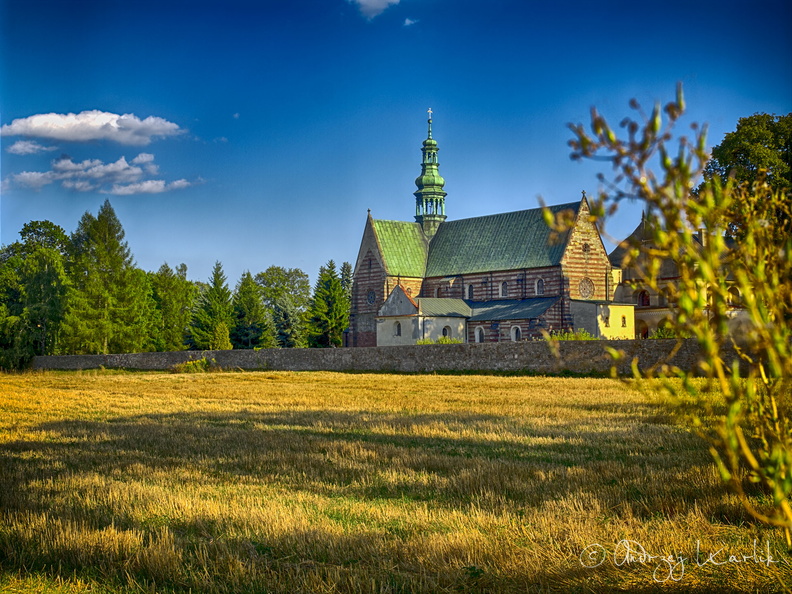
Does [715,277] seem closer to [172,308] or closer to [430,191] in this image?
[430,191]

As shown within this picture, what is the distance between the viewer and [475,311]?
60.6 m

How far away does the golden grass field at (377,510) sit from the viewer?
5.73 metres

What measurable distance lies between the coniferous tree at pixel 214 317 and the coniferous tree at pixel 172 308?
5206 millimetres

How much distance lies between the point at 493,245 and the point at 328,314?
1643 cm

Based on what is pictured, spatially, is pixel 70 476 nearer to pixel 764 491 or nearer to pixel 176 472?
pixel 176 472

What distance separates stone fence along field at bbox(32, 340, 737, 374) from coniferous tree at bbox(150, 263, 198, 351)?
1710cm

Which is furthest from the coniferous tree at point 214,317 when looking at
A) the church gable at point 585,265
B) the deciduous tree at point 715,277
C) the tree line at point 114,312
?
the deciduous tree at point 715,277

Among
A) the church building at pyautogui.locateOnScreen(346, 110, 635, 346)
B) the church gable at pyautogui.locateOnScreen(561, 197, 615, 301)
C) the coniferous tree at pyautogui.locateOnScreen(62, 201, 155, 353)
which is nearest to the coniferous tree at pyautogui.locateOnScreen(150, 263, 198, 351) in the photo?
the coniferous tree at pyautogui.locateOnScreen(62, 201, 155, 353)

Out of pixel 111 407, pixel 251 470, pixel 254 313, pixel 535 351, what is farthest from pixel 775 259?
pixel 254 313

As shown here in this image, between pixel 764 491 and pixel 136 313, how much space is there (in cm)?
6685

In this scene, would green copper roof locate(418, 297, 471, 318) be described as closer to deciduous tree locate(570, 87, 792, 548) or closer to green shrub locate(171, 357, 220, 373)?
green shrub locate(171, 357, 220, 373)

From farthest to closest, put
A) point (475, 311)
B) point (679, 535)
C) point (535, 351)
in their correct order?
point (475, 311), point (535, 351), point (679, 535)

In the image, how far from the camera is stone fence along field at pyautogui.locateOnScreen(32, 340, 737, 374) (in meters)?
33.5

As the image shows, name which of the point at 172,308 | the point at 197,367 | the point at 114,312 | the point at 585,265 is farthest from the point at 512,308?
the point at 172,308
